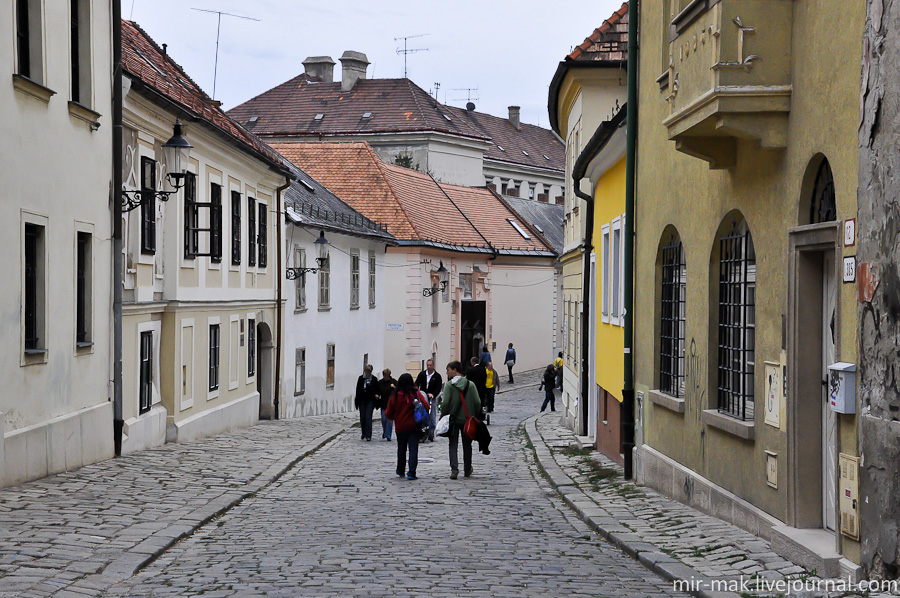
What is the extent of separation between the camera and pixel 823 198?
29.1 ft

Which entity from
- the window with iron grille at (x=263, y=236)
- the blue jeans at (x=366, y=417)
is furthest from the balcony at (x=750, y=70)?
the window with iron grille at (x=263, y=236)

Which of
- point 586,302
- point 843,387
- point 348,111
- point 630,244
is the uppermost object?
point 348,111

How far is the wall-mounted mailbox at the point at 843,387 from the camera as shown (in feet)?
26.0

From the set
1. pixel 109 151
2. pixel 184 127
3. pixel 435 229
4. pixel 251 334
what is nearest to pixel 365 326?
pixel 435 229

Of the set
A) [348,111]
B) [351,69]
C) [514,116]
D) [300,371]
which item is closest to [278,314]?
[300,371]

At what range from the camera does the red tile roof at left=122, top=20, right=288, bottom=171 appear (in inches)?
771

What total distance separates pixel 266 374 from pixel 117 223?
1343cm

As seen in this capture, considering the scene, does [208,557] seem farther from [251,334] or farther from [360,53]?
[360,53]

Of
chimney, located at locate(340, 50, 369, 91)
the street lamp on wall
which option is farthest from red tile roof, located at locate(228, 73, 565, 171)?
the street lamp on wall

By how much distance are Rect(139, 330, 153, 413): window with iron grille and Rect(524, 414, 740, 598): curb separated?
22.2 feet

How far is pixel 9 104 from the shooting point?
42.9ft

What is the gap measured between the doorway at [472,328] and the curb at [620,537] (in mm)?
35716

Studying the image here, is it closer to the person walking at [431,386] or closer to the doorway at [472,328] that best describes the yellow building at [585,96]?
the person walking at [431,386]

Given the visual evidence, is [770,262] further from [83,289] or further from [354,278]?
[354,278]
